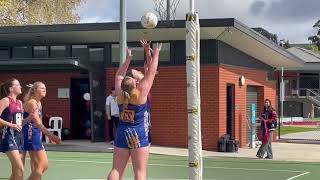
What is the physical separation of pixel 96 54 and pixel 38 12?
65.8 feet

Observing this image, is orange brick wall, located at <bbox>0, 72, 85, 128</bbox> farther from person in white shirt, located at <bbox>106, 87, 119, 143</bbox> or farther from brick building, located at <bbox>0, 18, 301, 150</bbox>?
person in white shirt, located at <bbox>106, 87, 119, 143</bbox>

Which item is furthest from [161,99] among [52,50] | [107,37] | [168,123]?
[52,50]

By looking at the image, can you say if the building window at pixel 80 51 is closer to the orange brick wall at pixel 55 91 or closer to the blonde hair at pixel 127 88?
the orange brick wall at pixel 55 91

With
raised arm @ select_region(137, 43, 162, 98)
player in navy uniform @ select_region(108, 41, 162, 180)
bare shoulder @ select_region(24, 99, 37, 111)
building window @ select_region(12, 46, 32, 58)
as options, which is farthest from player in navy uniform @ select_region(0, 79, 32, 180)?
building window @ select_region(12, 46, 32, 58)

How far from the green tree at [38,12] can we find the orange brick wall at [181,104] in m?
18.5

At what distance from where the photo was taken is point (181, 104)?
2198 cm

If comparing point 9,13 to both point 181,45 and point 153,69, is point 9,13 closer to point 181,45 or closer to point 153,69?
point 181,45

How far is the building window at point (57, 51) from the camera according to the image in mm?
23688

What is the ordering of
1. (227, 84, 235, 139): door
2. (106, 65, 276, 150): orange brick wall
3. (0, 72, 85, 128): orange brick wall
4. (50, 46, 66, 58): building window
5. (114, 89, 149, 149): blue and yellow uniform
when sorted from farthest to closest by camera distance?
(0, 72, 85, 128): orange brick wall
(50, 46, 66, 58): building window
(227, 84, 235, 139): door
(106, 65, 276, 150): orange brick wall
(114, 89, 149, 149): blue and yellow uniform

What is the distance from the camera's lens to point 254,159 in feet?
61.1

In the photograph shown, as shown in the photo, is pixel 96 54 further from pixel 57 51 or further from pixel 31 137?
pixel 31 137

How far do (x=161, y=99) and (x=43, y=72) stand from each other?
4899 millimetres

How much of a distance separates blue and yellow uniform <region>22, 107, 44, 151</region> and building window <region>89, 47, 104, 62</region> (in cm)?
1339

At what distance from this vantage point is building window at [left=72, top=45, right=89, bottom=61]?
23458 mm
